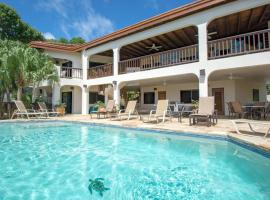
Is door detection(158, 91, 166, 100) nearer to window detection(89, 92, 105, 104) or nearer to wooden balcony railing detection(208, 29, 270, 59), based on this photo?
window detection(89, 92, 105, 104)

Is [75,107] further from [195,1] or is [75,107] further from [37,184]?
[37,184]

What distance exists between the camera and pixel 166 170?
4805 millimetres

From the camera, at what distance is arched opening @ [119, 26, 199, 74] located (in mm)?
13502

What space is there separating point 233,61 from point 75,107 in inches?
575

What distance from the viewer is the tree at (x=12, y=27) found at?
29.4m

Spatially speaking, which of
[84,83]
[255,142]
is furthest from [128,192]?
[84,83]

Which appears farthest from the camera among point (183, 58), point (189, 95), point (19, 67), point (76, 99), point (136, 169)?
point (76, 99)

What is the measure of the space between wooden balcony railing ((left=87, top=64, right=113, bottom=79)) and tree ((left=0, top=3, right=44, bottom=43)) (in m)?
17.8

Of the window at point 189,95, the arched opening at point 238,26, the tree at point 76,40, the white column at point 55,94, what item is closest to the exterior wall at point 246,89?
the window at point 189,95

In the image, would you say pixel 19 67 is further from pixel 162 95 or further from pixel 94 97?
pixel 162 95

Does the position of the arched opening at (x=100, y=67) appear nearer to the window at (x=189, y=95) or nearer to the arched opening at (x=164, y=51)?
the arched opening at (x=164, y=51)

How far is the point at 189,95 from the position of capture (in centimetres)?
1755

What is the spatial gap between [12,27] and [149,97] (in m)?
22.7

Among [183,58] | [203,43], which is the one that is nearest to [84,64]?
[183,58]
